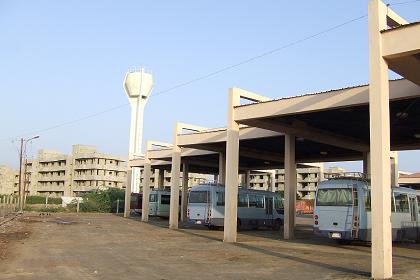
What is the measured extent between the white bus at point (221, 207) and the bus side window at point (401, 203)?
10.0 meters

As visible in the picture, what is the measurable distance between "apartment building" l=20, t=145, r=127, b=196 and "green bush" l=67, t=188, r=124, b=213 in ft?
142

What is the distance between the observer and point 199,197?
91.4ft

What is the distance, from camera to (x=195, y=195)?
2811 centimetres

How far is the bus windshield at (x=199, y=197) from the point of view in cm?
2749

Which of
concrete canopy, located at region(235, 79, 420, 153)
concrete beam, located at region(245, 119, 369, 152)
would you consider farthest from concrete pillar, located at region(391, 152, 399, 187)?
concrete beam, located at region(245, 119, 369, 152)

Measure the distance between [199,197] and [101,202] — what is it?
31574mm

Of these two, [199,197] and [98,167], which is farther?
[98,167]

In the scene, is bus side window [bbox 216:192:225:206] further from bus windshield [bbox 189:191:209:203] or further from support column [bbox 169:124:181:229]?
support column [bbox 169:124:181:229]

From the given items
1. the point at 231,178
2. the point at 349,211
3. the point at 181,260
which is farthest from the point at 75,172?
the point at 181,260

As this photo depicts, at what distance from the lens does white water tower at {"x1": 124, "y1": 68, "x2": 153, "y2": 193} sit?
6869cm

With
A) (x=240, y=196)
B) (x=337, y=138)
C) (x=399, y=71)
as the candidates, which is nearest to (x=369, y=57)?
(x=399, y=71)

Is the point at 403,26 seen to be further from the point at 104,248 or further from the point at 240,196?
the point at 240,196

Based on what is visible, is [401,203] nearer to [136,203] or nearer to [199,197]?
[199,197]

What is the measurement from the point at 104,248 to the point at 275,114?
821cm
